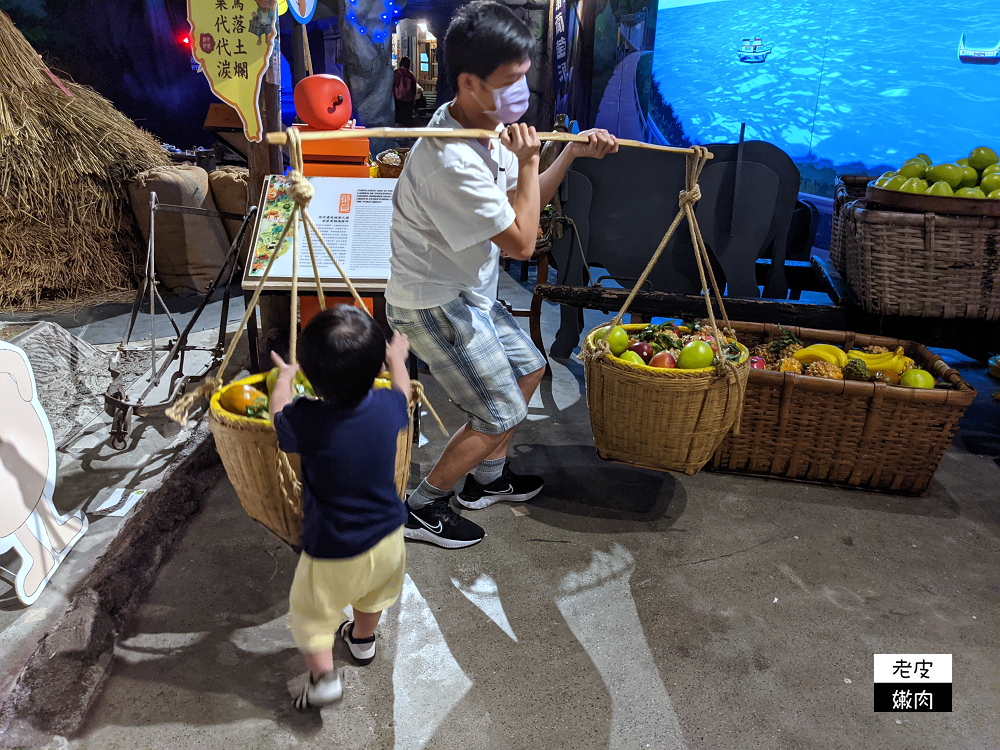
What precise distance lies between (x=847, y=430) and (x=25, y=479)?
10.6ft

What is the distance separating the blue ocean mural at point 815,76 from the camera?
17.6ft

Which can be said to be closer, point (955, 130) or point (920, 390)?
point (920, 390)

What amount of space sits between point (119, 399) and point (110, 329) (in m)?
2.46

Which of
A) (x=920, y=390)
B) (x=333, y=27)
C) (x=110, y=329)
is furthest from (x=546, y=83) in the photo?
(x=920, y=390)

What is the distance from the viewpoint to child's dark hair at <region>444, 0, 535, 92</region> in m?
1.99

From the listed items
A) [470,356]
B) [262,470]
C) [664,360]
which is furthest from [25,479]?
[664,360]

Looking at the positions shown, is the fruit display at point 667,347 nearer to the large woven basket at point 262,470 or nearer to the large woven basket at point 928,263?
the large woven basket at point 928,263

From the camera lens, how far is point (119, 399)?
314cm

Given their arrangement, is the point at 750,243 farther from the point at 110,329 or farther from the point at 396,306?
the point at 110,329

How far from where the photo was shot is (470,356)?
2.36 meters

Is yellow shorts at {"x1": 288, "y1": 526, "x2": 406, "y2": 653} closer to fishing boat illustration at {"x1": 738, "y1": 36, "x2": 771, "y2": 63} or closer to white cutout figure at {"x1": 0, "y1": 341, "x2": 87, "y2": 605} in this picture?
white cutout figure at {"x1": 0, "y1": 341, "x2": 87, "y2": 605}

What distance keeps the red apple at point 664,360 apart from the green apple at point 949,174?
1729 millimetres

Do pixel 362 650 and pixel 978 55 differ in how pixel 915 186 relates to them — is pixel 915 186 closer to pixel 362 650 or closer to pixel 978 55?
pixel 362 650

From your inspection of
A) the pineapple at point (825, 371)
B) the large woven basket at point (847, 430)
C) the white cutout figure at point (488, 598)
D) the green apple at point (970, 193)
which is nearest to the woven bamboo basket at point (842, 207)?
the green apple at point (970, 193)
